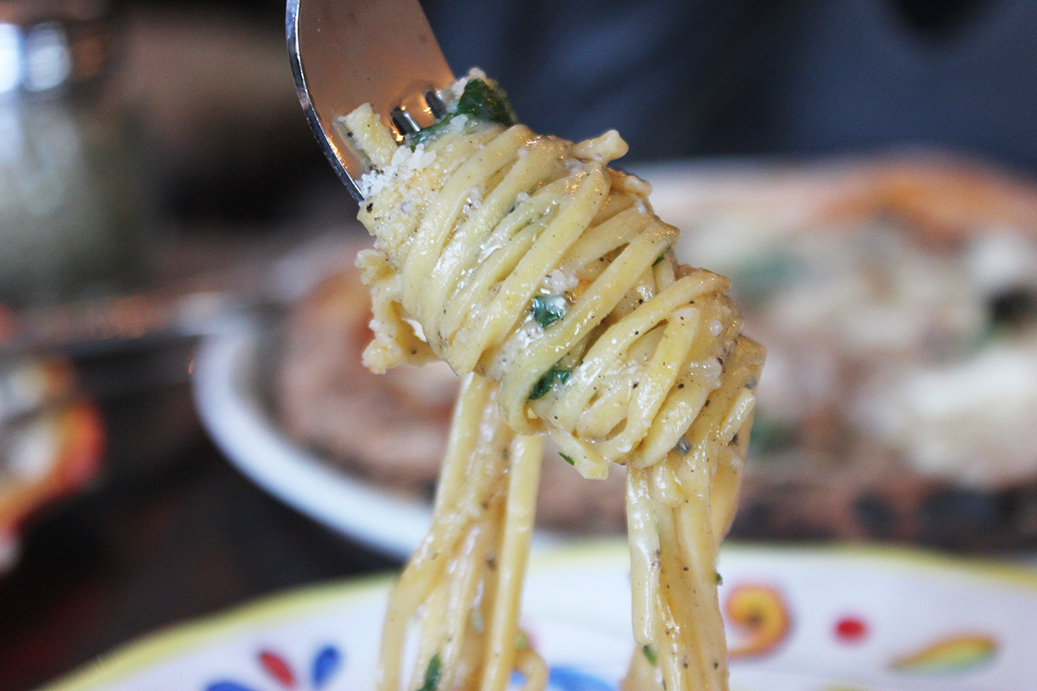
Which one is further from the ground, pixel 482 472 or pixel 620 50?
pixel 620 50

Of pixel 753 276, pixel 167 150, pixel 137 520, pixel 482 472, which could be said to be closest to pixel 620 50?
pixel 753 276

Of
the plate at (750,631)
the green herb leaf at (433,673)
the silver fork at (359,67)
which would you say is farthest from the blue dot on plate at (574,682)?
the silver fork at (359,67)

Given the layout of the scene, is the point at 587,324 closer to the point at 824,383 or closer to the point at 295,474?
the point at 295,474

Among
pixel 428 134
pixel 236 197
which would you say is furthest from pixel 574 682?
pixel 236 197

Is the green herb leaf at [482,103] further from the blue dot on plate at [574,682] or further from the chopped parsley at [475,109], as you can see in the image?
the blue dot on plate at [574,682]

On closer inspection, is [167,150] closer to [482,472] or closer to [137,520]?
[137,520]

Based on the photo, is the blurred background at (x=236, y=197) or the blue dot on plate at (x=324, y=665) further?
the blurred background at (x=236, y=197)
